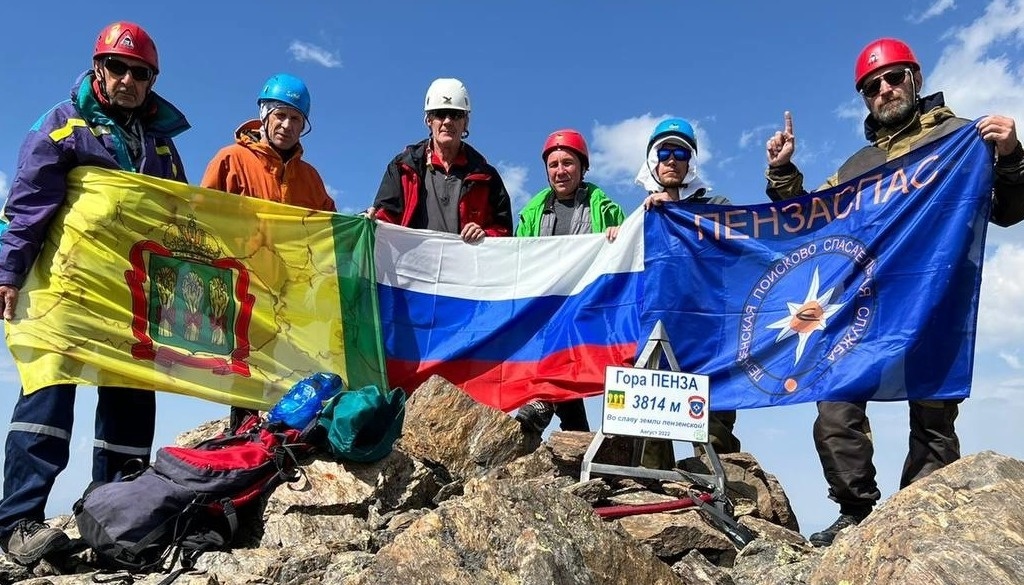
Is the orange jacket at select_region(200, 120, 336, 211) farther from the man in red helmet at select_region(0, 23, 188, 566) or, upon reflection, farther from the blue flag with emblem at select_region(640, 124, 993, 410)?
the blue flag with emblem at select_region(640, 124, 993, 410)

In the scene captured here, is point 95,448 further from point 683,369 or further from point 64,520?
point 683,369

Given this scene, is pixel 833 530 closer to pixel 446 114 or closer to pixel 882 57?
pixel 882 57

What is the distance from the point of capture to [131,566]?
221 inches

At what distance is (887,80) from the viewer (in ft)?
25.0

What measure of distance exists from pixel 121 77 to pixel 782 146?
20.3ft

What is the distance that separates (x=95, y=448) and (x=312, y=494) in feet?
7.09

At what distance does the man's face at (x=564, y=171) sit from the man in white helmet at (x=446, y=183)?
67 centimetres

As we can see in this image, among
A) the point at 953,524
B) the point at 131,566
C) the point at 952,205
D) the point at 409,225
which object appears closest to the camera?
the point at 953,524

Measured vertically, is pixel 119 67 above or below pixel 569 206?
above

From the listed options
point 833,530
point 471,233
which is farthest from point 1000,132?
point 471,233

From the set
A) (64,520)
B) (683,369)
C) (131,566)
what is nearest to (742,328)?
(683,369)

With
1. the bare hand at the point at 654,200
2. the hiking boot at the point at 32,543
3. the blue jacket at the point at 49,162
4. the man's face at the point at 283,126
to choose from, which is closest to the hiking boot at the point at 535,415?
the bare hand at the point at 654,200

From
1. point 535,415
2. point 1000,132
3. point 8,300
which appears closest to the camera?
point 8,300

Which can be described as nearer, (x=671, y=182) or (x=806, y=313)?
(x=806, y=313)
